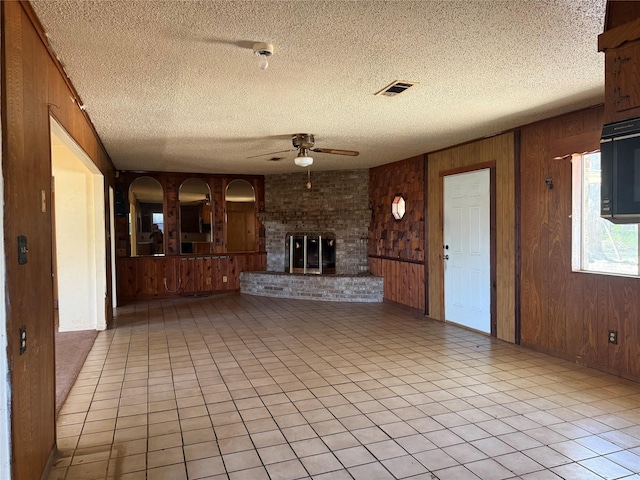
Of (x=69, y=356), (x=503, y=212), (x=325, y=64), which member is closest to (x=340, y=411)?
(x=325, y=64)

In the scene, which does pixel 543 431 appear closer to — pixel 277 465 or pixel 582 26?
pixel 277 465

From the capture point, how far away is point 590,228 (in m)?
4.05

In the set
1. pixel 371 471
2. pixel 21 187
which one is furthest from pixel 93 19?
pixel 371 471

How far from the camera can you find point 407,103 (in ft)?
12.4

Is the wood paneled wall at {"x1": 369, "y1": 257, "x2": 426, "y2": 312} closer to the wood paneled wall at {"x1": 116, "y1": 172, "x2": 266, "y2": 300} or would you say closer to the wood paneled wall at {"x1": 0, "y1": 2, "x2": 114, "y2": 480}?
the wood paneled wall at {"x1": 116, "y1": 172, "x2": 266, "y2": 300}

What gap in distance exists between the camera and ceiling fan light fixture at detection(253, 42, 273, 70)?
8.23 ft

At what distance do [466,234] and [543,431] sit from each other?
10.2 ft

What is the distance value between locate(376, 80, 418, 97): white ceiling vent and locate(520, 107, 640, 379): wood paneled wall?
1.82 meters

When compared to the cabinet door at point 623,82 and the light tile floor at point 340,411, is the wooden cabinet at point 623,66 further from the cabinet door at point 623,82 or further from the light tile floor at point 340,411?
the light tile floor at point 340,411

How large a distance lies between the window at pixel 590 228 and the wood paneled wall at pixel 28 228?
4312 millimetres

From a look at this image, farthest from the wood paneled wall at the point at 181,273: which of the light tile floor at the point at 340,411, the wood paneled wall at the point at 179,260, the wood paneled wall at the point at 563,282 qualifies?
the wood paneled wall at the point at 563,282

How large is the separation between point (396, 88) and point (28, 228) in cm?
263

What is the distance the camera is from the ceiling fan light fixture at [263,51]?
8.23 feet

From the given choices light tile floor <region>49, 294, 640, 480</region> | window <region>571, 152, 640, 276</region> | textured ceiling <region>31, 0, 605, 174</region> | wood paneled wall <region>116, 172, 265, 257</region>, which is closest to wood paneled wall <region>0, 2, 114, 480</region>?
textured ceiling <region>31, 0, 605, 174</region>
